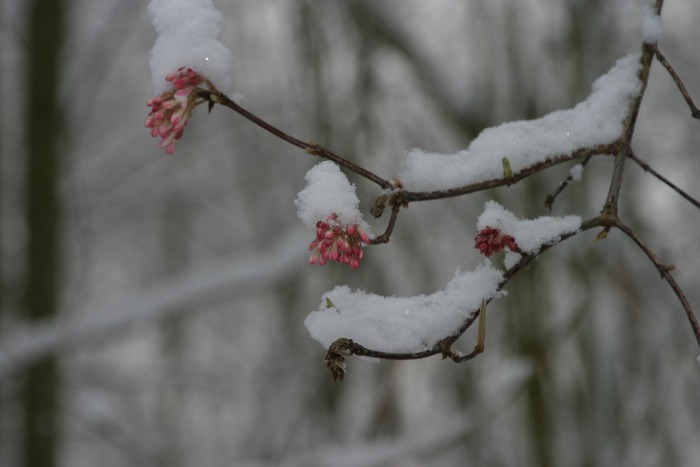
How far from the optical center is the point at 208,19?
1360 mm

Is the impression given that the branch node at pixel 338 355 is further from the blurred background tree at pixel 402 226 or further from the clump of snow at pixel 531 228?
the blurred background tree at pixel 402 226

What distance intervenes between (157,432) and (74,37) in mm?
7493

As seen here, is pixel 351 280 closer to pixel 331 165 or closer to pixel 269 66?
pixel 269 66

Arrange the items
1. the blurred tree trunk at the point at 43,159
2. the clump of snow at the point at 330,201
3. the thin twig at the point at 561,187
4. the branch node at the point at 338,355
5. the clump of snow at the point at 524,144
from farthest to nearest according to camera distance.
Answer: the blurred tree trunk at the point at 43,159
the thin twig at the point at 561,187
the clump of snow at the point at 524,144
the clump of snow at the point at 330,201
the branch node at the point at 338,355

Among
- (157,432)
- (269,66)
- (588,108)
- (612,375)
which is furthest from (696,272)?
(157,432)

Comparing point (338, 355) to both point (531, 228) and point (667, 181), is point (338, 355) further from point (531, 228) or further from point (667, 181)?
point (667, 181)

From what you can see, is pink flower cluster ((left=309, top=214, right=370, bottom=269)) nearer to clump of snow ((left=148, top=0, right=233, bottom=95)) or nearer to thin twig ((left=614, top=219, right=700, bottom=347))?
clump of snow ((left=148, top=0, right=233, bottom=95))

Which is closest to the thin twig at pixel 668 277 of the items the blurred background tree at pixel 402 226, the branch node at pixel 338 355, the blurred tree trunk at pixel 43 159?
the branch node at pixel 338 355

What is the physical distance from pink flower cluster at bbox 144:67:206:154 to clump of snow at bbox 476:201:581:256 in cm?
56

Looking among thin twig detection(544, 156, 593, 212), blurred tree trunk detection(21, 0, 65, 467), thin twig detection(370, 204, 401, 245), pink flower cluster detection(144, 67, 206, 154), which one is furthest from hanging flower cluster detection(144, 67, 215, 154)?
blurred tree trunk detection(21, 0, 65, 467)

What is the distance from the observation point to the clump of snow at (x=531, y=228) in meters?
1.26

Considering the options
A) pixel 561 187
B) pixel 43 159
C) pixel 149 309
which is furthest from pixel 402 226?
pixel 561 187

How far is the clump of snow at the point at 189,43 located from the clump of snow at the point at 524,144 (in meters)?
0.38

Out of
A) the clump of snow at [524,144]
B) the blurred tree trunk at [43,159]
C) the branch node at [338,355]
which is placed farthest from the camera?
the blurred tree trunk at [43,159]
